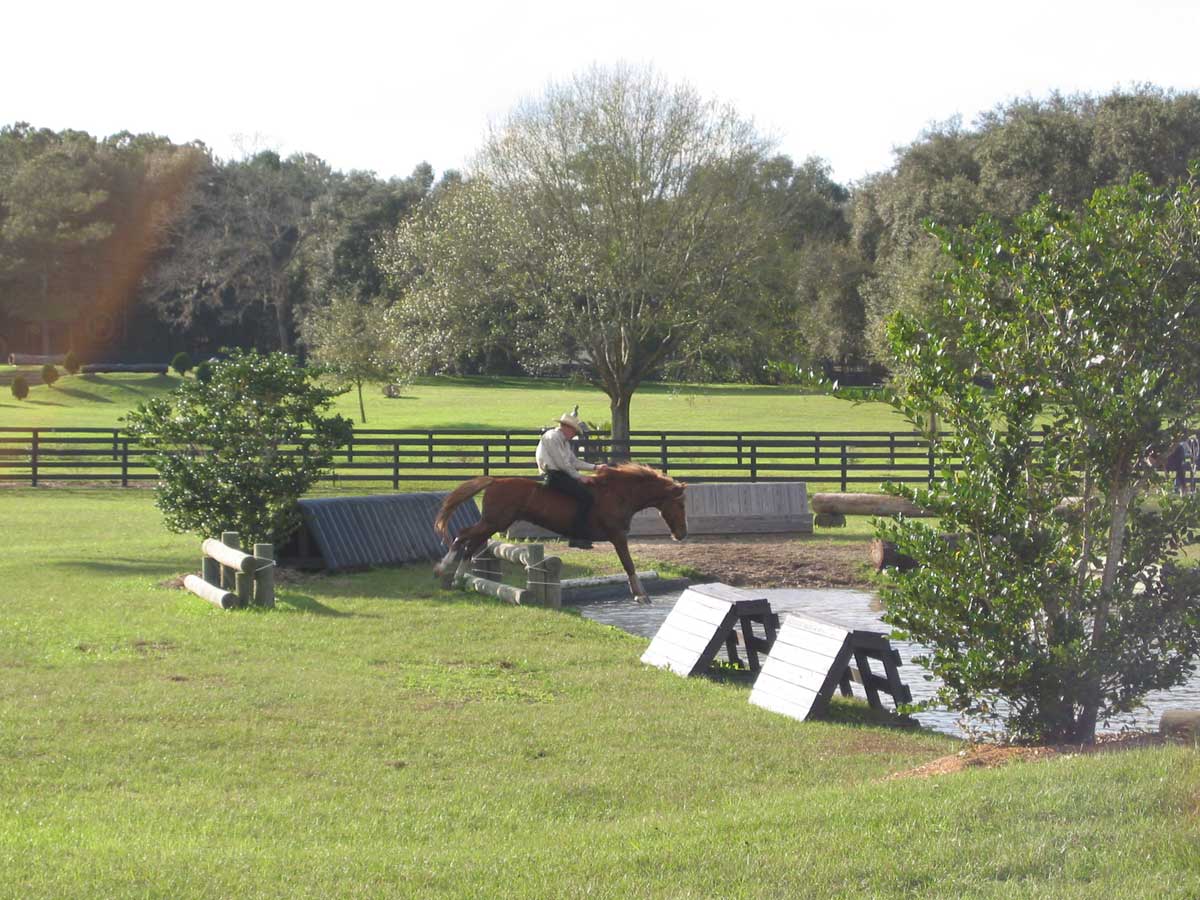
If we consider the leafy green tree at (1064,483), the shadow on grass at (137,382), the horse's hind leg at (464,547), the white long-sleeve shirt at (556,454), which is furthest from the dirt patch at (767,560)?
the shadow on grass at (137,382)

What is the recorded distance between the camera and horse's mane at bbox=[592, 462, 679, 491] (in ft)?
52.5

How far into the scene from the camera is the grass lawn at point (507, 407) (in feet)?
176

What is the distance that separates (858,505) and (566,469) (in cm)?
1001

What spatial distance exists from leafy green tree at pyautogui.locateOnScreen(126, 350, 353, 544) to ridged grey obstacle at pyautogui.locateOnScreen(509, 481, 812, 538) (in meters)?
6.82

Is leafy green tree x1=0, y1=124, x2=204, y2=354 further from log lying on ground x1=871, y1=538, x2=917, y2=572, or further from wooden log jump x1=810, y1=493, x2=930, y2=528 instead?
log lying on ground x1=871, y1=538, x2=917, y2=572

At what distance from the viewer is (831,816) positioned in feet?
21.5

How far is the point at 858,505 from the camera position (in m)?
24.3

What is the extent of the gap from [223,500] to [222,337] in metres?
67.9

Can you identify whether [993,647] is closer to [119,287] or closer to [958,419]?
[958,419]

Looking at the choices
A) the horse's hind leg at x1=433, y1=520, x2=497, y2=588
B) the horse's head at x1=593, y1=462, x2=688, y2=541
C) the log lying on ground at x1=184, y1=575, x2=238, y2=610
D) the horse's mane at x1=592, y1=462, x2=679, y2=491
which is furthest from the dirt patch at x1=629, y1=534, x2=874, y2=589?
the log lying on ground at x1=184, y1=575, x2=238, y2=610

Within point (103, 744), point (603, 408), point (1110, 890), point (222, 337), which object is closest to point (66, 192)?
point (222, 337)

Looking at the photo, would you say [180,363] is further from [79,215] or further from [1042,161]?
[1042,161]

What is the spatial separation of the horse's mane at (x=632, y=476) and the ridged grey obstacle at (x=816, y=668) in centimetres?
555

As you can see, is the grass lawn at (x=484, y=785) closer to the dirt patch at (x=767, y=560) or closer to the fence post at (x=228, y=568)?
the fence post at (x=228, y=568)
